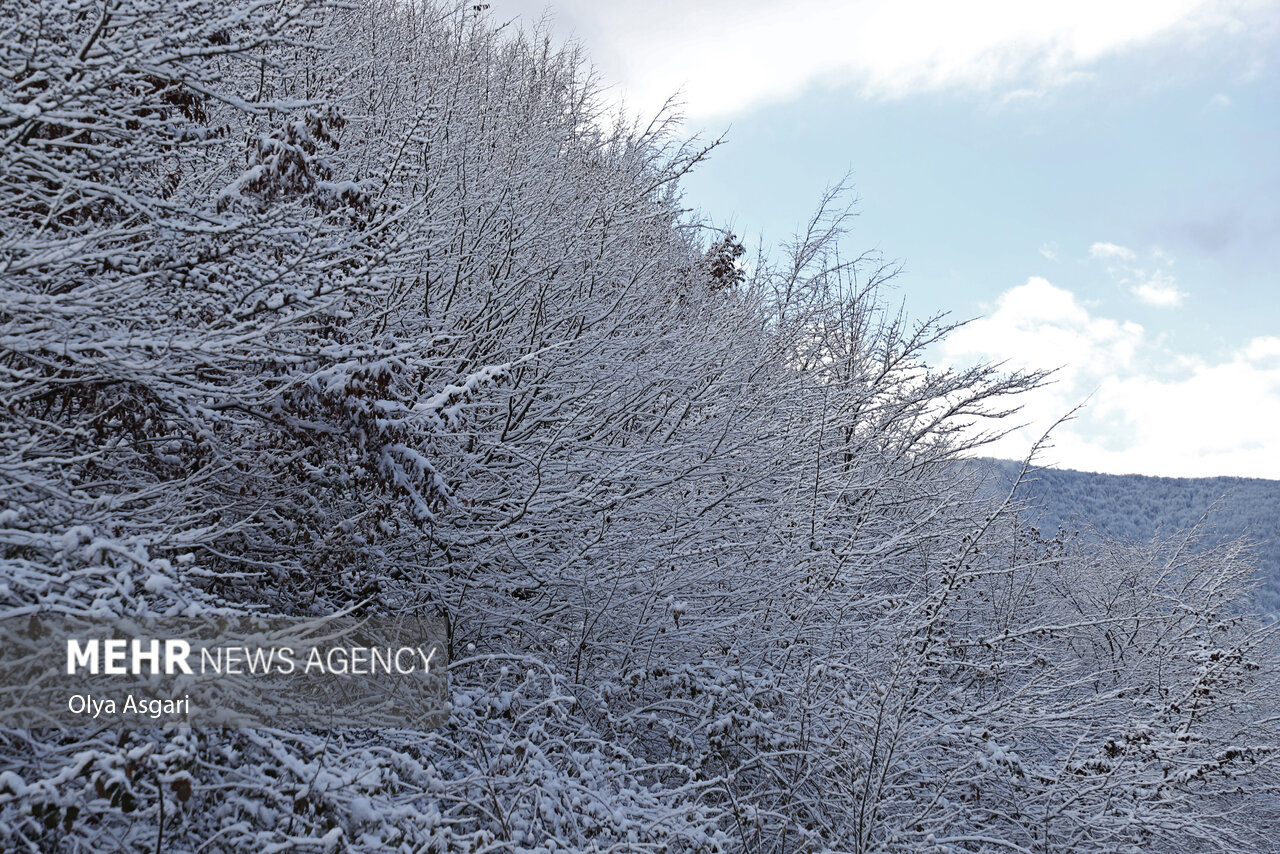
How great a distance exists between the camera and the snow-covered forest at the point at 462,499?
3.56 metres

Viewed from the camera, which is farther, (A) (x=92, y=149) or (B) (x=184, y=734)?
(A) (x=92, y=149)

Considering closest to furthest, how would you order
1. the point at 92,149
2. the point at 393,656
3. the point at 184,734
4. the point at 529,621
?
the point at 184,734, the point at 92,149, the point at 393,656, the point at 529,621

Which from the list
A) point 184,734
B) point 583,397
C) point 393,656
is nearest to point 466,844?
point 184,734

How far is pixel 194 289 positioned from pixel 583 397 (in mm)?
3796

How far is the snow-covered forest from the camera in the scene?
3.56 metres

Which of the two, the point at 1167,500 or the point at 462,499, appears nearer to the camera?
the point at 462,499

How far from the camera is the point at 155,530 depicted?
4.56 metres

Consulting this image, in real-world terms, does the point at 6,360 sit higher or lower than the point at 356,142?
lower

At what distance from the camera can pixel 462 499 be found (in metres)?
5.97

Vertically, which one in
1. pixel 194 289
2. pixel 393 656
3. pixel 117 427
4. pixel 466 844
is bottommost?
pixel 466 844

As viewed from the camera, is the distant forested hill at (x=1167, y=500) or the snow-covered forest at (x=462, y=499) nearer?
the snow-covered forest at (x=462, y=499)

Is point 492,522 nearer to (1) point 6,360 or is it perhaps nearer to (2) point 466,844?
(2) point 466,844

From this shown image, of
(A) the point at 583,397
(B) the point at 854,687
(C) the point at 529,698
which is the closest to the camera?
(C) the point at 529,698

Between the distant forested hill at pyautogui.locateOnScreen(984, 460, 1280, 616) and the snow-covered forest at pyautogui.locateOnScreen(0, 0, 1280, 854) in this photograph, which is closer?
the snow-covered forest at pyautogui.locateOnScreen(0, 0, 1280, 854)
